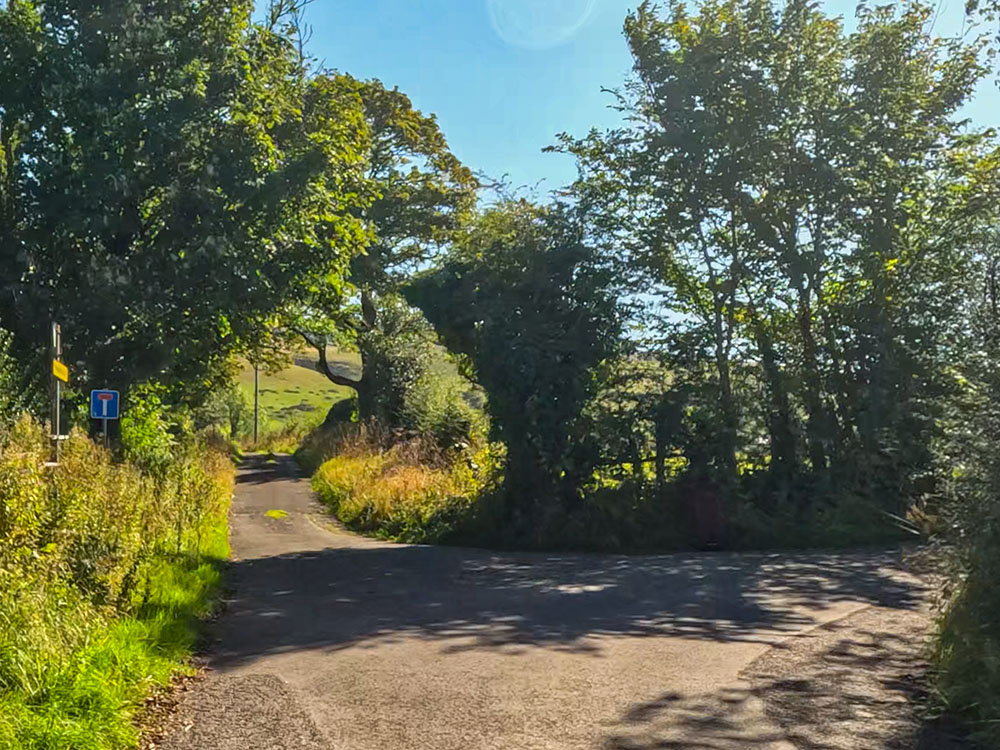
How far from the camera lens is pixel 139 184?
53.2ft

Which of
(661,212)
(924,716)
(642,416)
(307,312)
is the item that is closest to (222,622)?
(924,716)

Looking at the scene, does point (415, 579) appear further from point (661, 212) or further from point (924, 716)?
point (661, 212)

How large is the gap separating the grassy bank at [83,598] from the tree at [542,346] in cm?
701

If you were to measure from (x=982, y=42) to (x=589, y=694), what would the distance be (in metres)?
16.8

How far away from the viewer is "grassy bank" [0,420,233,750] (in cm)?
519

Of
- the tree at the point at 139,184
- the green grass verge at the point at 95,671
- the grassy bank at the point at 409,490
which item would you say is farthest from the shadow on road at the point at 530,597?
the tree at the point at 139,184

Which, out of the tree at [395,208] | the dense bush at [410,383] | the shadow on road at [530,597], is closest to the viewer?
the shadow on road at [530,597]

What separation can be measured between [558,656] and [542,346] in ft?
30.7

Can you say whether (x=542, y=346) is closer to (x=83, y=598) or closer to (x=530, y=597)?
(x=530, y=597)

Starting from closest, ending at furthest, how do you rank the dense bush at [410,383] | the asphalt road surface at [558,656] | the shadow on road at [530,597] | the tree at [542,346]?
the asphalt road surface at [558,656] < the shadow on road at [530,597] < the tree at [542,346] < the dense bush at [410,383]

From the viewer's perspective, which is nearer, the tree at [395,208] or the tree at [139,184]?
the tree at [139,184]

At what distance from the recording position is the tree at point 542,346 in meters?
16.3

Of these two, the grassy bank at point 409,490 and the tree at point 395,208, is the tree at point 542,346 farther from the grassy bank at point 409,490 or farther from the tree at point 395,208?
the tree at point 395,208

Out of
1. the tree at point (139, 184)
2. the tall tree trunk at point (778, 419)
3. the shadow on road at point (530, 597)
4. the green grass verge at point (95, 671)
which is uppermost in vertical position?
the tree at point (139, 184)
